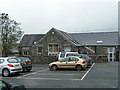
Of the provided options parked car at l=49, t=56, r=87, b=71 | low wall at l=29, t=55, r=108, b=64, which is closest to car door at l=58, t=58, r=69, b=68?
parked car at l=49, t=56, r=87, b=71

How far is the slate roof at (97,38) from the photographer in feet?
132

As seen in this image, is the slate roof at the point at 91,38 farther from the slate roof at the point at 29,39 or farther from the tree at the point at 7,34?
the tree at the point at 7,34

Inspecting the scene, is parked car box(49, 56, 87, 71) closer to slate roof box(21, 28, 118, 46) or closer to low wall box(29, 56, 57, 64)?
low wall box(29, 56, 57, 64)

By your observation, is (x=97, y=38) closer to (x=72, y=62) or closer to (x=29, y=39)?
(x=29, y=39)

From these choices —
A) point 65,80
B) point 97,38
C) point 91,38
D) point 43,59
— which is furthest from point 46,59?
point 65,80

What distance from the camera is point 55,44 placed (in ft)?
128

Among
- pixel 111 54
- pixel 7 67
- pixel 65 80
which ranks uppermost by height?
pixel 111 54

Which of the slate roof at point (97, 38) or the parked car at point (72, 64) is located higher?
the slate roof at point (97, 38)

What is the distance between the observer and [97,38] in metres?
43.2

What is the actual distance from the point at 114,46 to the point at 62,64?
2342 centimetres

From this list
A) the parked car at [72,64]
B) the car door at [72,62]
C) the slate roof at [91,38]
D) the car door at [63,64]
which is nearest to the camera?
the parked car at [72,64]

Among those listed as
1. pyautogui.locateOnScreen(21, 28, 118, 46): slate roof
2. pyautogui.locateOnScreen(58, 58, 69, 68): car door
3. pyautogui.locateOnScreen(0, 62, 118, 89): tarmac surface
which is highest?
pyautogui.locateOnScreen(21, 28, 118, 46): slate roof

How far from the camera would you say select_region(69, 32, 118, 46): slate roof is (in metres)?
40.4

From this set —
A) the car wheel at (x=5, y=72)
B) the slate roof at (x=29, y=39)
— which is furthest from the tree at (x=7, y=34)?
the car wheel at (x=5, y=72)
